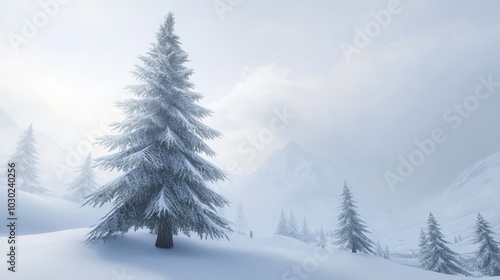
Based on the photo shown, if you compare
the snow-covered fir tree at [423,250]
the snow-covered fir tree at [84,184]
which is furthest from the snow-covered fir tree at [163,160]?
the snow-covered fir tree at [84,184]

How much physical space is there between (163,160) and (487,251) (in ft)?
110

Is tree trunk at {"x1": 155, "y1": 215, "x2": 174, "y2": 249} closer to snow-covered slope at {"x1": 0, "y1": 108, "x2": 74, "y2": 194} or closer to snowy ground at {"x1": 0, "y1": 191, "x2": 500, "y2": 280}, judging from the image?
snowy ground at {"x1": 0, "y1": 191, "x2": 500, "y2": 280}

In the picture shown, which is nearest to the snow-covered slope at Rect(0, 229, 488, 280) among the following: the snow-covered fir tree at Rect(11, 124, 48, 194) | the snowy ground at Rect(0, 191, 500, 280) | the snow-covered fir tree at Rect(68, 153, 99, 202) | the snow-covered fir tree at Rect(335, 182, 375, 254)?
the snowy ground at Rect(0, 191, 500, 280)

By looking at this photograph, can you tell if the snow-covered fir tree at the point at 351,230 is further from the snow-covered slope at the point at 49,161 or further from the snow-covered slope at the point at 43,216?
the snow-covered slope at the point at 49,161

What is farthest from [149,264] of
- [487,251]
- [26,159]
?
[26,159]

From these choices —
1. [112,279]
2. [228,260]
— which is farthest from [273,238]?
[112,279]

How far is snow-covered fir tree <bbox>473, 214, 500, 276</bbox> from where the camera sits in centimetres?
2578

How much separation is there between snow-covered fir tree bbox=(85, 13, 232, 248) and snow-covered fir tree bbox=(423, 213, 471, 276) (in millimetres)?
27272

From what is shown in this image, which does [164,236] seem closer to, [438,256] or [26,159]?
[438,256]

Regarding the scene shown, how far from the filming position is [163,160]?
10898mm

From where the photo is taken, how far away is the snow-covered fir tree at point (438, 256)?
26.9 m

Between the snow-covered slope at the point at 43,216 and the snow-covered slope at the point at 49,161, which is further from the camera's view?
the snow-covered slope at the point at 49,161

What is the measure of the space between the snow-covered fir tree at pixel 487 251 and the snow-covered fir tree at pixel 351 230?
11091 millimetres

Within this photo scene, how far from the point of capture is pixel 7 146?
11088 centimetres
